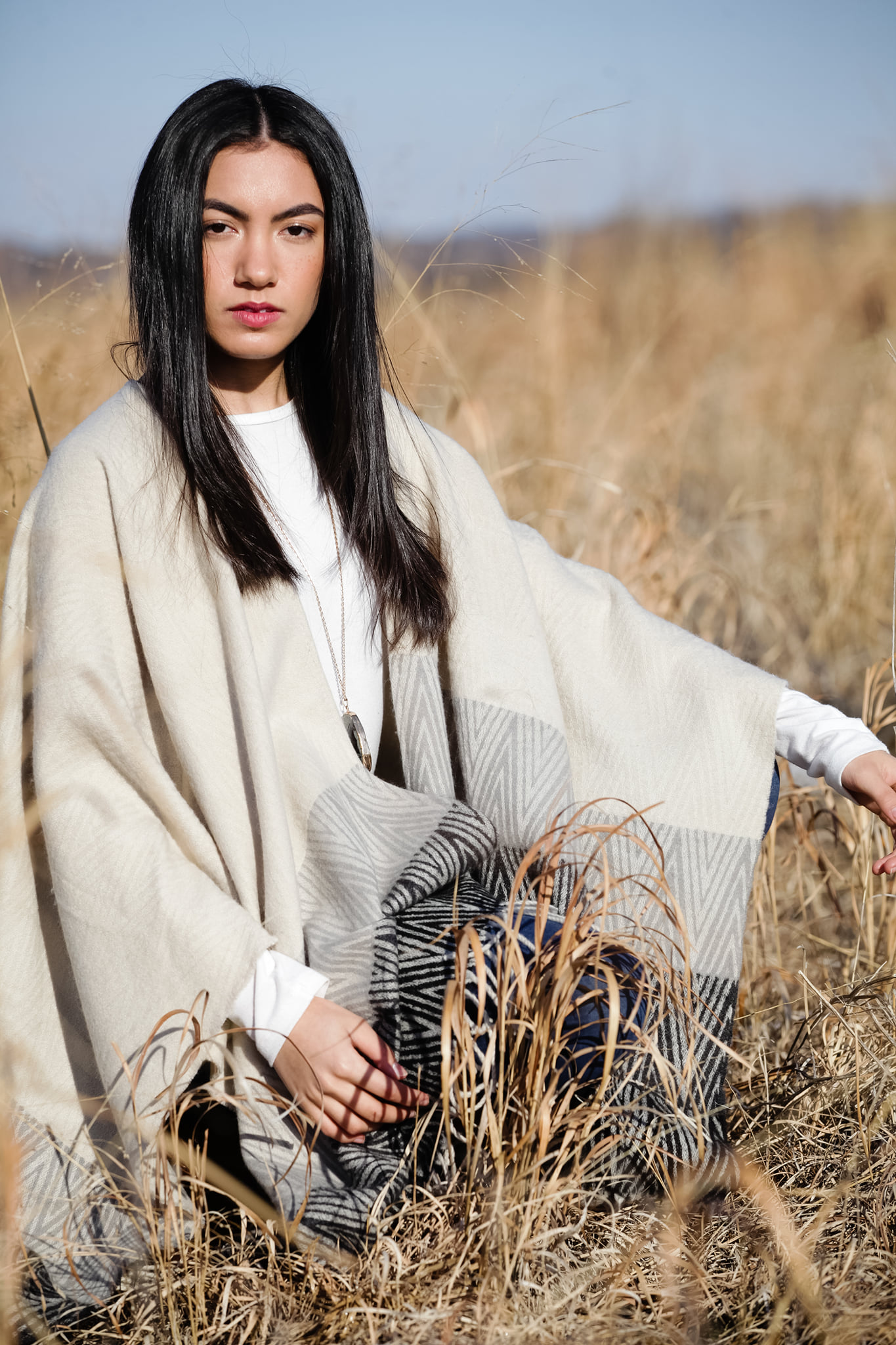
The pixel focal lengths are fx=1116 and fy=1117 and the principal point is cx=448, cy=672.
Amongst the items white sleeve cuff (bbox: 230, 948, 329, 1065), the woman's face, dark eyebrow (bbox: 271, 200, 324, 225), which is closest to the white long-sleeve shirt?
the woman's face

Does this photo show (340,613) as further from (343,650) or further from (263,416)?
(263,416)

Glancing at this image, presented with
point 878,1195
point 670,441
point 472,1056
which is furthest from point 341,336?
point 670,441

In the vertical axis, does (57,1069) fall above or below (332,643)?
below

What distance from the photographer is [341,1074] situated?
1.17 meters

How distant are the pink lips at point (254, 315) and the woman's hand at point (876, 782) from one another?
90 centimetres

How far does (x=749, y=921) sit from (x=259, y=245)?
1.38 m

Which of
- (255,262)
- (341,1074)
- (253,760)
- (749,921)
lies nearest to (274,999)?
(341,1074)

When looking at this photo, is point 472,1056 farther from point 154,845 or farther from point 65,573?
point 65,573

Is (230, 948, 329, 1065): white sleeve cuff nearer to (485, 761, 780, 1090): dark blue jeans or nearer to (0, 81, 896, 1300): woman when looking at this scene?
(0, 81, 896, 1300): woman

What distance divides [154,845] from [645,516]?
5.34 ft

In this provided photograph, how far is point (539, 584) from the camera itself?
159 cm

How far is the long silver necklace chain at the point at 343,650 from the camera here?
140cm

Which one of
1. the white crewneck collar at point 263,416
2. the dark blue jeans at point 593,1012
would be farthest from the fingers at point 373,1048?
the white crewneck collar at point 263,416

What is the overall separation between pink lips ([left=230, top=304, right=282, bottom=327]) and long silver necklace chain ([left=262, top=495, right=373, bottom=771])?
21 centimetres
